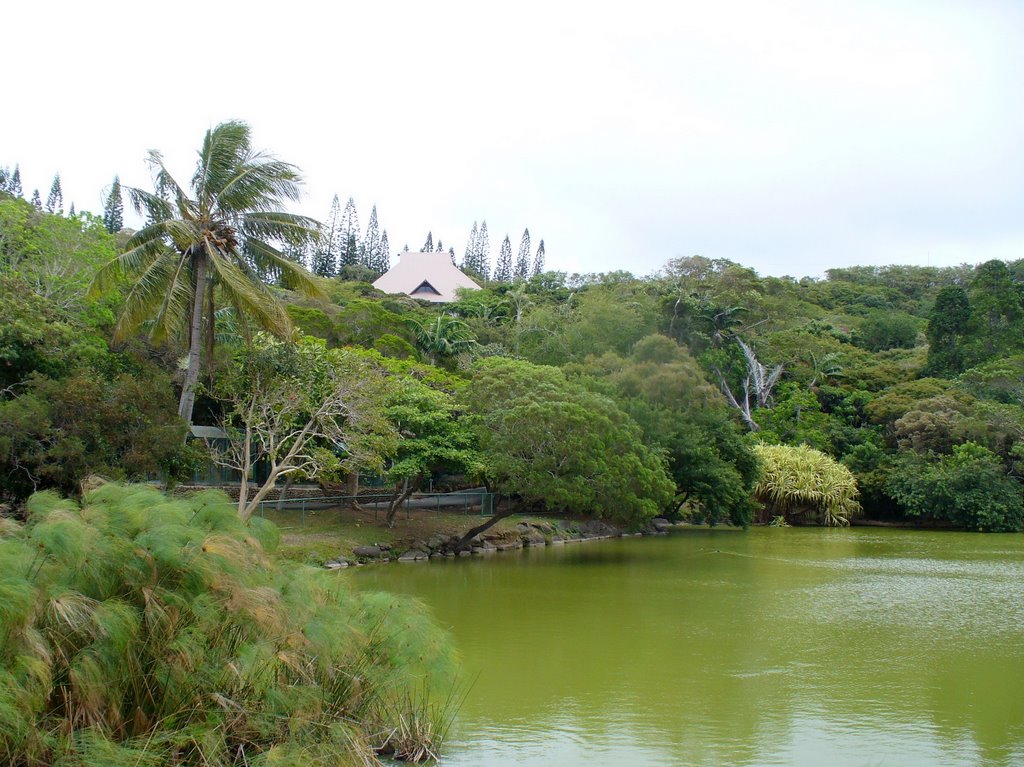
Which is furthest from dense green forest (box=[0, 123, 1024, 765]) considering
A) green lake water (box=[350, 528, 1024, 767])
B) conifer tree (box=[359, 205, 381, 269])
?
conifer tree (box=[359, 205, 381, 269])

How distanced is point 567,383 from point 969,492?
1751 cm

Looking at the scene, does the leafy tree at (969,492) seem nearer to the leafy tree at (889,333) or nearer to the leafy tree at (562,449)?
the leafy tree at (562,449)

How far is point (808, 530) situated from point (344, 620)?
93.9ft

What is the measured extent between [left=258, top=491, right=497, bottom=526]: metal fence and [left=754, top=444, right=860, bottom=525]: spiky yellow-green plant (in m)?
11.7

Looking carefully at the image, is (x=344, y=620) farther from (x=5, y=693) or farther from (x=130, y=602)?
(x=5, y=693)

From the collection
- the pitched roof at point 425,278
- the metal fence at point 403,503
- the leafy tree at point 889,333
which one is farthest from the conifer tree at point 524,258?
the metal fence at point 403,503

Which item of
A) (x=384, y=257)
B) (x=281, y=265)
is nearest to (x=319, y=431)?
(x=281, y=265)

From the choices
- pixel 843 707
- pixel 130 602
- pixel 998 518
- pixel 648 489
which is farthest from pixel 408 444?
pixel 998 518

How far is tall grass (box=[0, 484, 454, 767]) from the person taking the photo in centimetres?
515

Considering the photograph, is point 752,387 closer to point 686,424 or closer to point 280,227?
point 686,424

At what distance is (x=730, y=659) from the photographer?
38.0 feet

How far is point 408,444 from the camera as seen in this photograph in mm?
21453

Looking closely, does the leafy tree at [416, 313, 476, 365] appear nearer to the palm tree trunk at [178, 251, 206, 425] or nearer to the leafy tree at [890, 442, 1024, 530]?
the leafy tree at [890, 442, 1024, 530]

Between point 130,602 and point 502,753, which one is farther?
point 502,753
